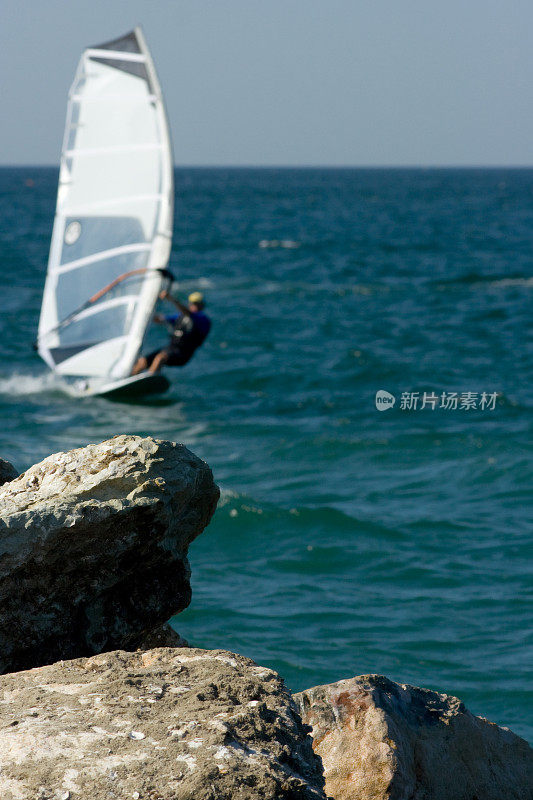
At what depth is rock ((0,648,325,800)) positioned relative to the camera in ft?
9.32

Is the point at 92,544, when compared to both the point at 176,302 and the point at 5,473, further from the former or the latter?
the point at 176,302

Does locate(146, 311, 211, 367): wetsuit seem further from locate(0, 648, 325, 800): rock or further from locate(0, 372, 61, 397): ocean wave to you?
locate(0, 648, 325, 800): rock

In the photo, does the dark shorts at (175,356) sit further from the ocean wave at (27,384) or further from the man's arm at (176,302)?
the ocean wave at (27,384)

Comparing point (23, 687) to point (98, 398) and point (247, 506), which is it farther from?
point (98, 398)

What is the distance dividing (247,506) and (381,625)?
10.2ft

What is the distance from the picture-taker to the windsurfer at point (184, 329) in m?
14.8

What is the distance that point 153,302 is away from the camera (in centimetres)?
1551

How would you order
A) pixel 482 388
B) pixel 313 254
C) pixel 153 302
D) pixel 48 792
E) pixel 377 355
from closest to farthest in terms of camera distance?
1. pixel 48 792
2. pixel 153 302
3. pixel 482 388
4. pixel 377 355
5. pixel 313 254

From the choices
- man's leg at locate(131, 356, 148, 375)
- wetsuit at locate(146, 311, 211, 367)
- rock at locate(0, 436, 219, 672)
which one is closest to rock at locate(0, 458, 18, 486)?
rock at locate(0, 436, 219, 672)

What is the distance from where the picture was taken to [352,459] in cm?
1267

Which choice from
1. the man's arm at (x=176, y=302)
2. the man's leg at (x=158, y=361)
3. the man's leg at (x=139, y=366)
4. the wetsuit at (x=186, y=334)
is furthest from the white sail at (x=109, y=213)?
the man's arm at (x=176, y=302)

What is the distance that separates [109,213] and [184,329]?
2.81 meters

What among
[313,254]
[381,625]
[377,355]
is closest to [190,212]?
[313,254]

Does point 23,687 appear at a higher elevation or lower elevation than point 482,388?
higher
